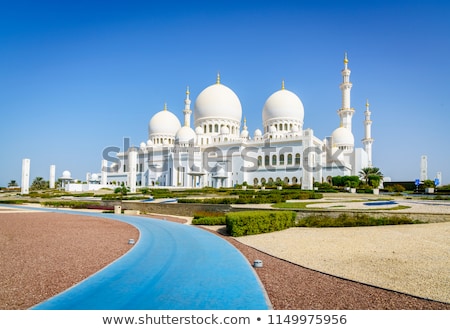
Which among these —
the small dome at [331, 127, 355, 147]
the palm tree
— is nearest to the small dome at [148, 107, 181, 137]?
the small dome at [331, 127, 355, 147]

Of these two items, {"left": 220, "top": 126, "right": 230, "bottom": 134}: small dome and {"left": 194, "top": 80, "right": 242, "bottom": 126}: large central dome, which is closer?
{"left": 220, "top": 126, "right": 230, "bottom": 134}: small dome

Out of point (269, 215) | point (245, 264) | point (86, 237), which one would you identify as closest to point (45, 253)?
point (86, 237)

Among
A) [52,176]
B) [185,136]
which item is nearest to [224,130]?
[185,136]

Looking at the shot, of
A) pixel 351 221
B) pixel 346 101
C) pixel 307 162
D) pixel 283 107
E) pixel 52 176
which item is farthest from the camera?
pixel 283 107

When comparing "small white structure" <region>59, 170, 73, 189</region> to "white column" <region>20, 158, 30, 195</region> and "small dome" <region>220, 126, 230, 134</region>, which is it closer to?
"white column" <region>20, 158, 30, 195</region>

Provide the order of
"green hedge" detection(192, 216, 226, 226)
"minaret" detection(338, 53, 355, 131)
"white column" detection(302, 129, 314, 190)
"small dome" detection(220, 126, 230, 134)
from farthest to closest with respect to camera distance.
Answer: "small dome" detection(220, 126, 230, 134), "minaret" detection(338, 53, 355, 131), "white column" detection(302, 129, 314, 190), "green hedge" detection(192, 216, 226, 226)

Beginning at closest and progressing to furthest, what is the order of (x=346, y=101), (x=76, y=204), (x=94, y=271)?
(x=94, y=271) → (x=76, y=204) → (x=346, y=101)

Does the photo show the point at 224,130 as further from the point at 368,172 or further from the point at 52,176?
the point at 52,176

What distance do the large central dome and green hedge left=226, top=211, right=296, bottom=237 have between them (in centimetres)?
4916

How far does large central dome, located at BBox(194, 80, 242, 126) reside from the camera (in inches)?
2422

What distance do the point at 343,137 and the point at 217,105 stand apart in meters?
22.4

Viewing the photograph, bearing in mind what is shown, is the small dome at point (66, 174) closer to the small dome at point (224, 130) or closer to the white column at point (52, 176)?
the white column at point (52, 176)

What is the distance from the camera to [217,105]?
61.4 meters

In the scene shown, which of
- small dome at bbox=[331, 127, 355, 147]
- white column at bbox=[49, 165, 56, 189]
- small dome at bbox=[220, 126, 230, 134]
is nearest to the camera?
small dome at bbox=[331, 127, 355, 147]
